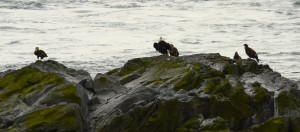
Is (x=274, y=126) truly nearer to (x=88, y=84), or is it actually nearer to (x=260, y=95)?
(x=260, y=95)

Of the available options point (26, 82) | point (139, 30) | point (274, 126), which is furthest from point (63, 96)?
point (139, 30)

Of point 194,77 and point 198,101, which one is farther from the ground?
point 194,77

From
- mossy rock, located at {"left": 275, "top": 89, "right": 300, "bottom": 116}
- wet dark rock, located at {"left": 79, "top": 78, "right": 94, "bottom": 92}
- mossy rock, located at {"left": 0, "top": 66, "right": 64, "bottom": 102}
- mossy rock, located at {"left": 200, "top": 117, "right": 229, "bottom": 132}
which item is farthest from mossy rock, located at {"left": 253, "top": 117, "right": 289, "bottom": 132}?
mossy rock, located at {"left": 0, "top": 66, "right": 64, "bottom": 102}

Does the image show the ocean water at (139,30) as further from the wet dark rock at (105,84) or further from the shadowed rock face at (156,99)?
the wet dark rock at (105,84)

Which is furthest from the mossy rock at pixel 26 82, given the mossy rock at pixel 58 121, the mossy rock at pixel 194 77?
the mossy rock at pixel 194 77

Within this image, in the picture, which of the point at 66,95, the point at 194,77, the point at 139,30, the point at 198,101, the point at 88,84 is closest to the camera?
the point at 198,101

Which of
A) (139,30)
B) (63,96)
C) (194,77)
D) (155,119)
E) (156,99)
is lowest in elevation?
(139,30)

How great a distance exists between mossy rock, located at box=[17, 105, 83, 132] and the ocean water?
73.4 ft

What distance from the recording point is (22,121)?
53.4 feet

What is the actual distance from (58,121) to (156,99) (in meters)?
2.05

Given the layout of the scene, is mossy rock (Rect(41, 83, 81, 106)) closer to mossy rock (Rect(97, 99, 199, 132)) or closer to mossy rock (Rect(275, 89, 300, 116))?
mossy rock (Rect(97, 99, 199, 132))

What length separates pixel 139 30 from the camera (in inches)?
2344

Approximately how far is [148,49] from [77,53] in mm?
4465

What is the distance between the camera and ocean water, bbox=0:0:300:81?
45188mm
